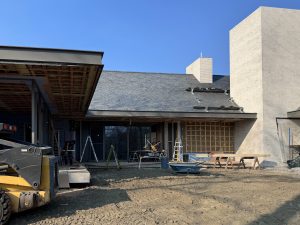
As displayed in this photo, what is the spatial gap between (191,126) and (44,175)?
1761cm

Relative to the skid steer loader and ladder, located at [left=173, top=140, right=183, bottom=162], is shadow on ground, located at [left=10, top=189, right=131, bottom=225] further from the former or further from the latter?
ladder, located at [left=173, top=140, right=183, bottom=162]

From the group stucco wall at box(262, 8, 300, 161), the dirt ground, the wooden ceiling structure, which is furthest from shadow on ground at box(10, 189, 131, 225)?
stucco wall at box(262, 8, 300, 161)

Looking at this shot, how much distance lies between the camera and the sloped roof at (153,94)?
22719 millimetres

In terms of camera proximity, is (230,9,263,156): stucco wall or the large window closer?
(230,9,263,156): stucco wall

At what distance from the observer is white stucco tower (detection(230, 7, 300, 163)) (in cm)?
2162

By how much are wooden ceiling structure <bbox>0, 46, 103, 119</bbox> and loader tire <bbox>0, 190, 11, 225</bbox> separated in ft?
12.0

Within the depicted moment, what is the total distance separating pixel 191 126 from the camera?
24.3m

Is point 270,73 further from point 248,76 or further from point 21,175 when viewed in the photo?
point 21,175

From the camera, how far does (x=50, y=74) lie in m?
11.0

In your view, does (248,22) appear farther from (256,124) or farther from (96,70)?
(96,70)

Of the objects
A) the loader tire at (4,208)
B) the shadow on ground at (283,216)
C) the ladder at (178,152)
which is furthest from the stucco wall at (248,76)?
the loader tire at (4,208)

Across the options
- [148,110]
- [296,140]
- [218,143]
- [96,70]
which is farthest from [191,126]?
[96,70]

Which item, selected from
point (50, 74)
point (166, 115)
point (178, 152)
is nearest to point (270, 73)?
point (166, 115)

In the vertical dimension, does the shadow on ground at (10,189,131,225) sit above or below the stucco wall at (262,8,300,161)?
below
